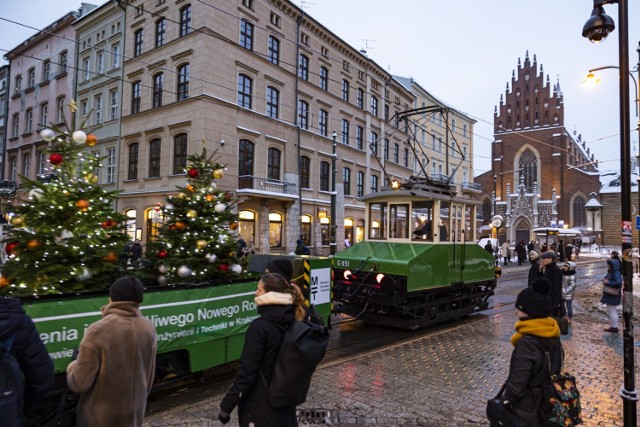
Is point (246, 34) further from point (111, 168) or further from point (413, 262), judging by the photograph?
point (413, 262)

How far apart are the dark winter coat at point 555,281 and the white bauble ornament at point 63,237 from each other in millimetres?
8192

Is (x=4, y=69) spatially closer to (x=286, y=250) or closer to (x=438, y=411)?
(x=286, y=250)

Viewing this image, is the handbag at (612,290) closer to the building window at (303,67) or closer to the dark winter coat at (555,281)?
the dark winter coat at (555,281)

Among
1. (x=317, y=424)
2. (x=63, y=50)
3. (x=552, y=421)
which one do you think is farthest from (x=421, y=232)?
(x=63, y=50)

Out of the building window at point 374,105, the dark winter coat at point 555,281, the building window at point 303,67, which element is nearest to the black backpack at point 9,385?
the dark winter coat at point 555,281

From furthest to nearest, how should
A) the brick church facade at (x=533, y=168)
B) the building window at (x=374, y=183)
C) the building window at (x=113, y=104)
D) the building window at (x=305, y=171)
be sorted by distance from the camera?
the brick church facade at (x=533, y=168)
the building window at (x=374, y=183)
the building window at (x=305, y=171)
the building window at (x=113, y=104)

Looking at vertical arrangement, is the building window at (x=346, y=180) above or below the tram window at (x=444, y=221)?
above

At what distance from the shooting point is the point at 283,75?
2698 centimetres

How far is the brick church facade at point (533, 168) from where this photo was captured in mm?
59688

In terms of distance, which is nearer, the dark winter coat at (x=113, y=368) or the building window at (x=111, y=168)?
the dark winter coat at (x=113, y=368)

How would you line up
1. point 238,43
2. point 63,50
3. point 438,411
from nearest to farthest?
1. point 438,411
2. point 238,43
3. point 63,50

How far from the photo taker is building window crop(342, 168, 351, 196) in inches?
1261

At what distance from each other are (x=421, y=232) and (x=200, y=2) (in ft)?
60.8

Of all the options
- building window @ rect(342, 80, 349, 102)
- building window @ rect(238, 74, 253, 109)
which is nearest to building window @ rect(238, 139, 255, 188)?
building window @ rect(238, 74, 253, 109)
